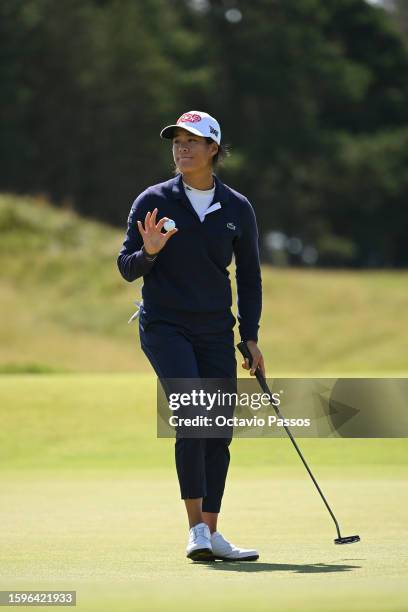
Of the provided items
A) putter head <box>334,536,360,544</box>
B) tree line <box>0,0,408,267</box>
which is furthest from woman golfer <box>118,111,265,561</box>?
tree line <box>0,0,408,267</box>

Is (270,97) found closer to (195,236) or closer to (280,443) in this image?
(280,443)

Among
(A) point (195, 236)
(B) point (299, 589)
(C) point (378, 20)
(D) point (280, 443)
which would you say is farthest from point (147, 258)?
(C) point (378, 20)

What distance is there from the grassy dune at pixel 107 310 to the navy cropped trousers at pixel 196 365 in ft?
57.3

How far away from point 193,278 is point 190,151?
0.52 meters

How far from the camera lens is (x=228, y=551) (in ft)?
18.4

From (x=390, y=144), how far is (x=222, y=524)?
5149cm

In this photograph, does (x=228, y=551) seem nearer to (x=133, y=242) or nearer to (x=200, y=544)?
(x=200, y=544)

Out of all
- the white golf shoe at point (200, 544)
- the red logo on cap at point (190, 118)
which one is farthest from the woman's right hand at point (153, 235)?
the white golf shoe at point (200, 544)

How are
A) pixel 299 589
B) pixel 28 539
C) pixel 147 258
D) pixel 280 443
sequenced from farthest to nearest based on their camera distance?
pixel 280 443 → pixel 28 539 → pixel 147 258 → pixel 299 589

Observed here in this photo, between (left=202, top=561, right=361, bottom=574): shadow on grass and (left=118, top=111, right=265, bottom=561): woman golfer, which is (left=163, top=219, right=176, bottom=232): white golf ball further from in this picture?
(left=202, top=561, right=361, bottom=574): shadow on grass

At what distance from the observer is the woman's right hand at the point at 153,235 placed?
18.5ft

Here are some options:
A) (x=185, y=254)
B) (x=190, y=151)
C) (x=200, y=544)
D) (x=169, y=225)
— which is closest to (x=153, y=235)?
(x=169, y=225)

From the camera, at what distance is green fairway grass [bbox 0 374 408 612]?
4.52 m

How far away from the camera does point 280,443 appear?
40.0ft
